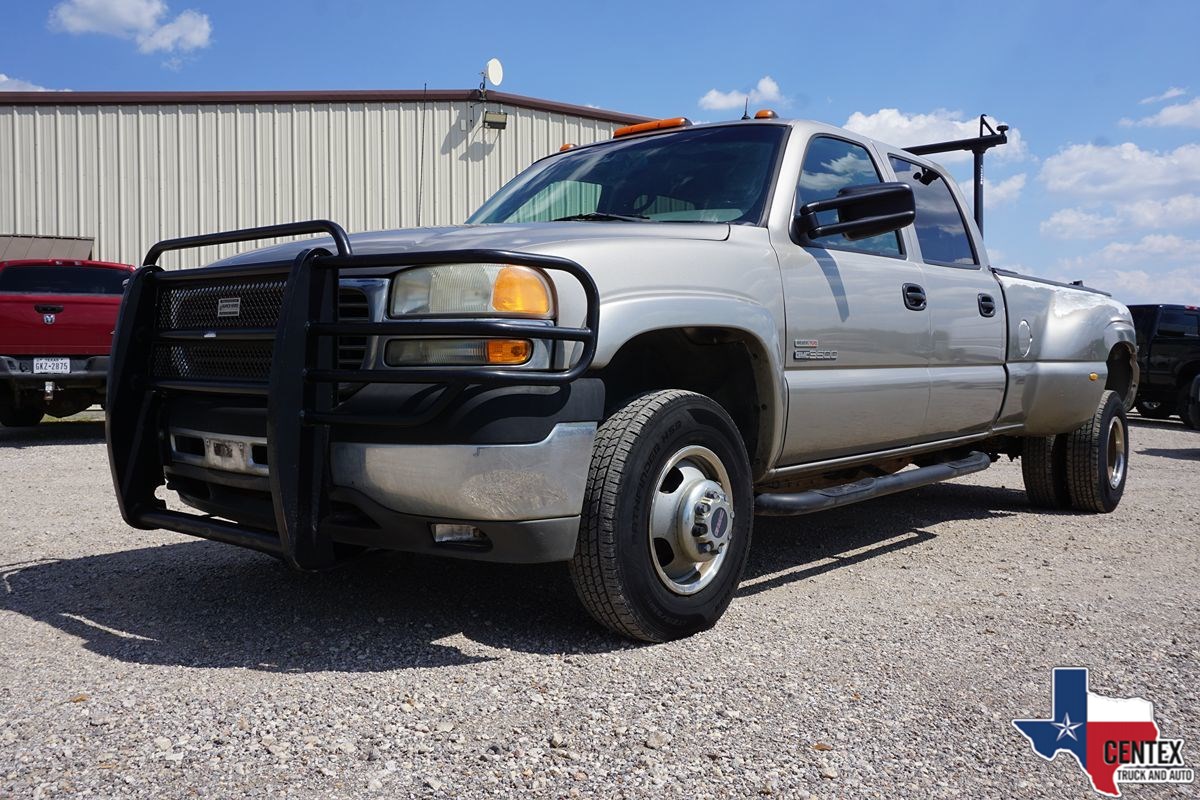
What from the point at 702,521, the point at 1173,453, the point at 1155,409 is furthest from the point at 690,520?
the point at 1155,409

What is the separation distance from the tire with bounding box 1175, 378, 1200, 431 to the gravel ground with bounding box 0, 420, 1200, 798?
8.47 meters

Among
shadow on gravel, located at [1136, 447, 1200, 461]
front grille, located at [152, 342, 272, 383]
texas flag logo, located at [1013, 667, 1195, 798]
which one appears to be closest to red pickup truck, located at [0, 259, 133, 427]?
front grille, located at [152, 342, 272, 383]

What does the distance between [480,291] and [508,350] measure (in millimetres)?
193

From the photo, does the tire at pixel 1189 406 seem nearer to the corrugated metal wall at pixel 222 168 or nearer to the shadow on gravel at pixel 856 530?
the shadow on gravel at pixel 856 530

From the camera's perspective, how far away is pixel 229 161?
52.9 feet

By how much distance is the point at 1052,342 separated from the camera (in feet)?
19.1

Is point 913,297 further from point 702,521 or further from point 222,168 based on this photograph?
point 222,168

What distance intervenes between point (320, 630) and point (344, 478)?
68cm

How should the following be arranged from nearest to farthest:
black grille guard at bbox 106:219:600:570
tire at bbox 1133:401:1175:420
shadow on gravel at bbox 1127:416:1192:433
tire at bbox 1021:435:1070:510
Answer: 1. black grille guard at bbox 106:219:600:570
2. tire at bbox 1021:435:1070:510
3. shadow on gravel at bbox 1127:416:1192:433
4. tire at bbox 1133:401:1175:420

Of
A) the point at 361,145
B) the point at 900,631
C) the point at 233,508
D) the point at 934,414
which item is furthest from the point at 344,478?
the point at 361,145

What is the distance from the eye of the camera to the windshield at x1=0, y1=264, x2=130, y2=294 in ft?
32.4

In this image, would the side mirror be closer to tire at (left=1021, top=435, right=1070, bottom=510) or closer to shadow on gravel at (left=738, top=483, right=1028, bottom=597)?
shadow on gravel at (left=738, top=483, right=1028, bottom=597)

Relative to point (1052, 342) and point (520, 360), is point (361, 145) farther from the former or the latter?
point (520, 360)

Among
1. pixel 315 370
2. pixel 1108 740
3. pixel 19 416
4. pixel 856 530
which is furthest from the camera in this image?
pixel 19 416
